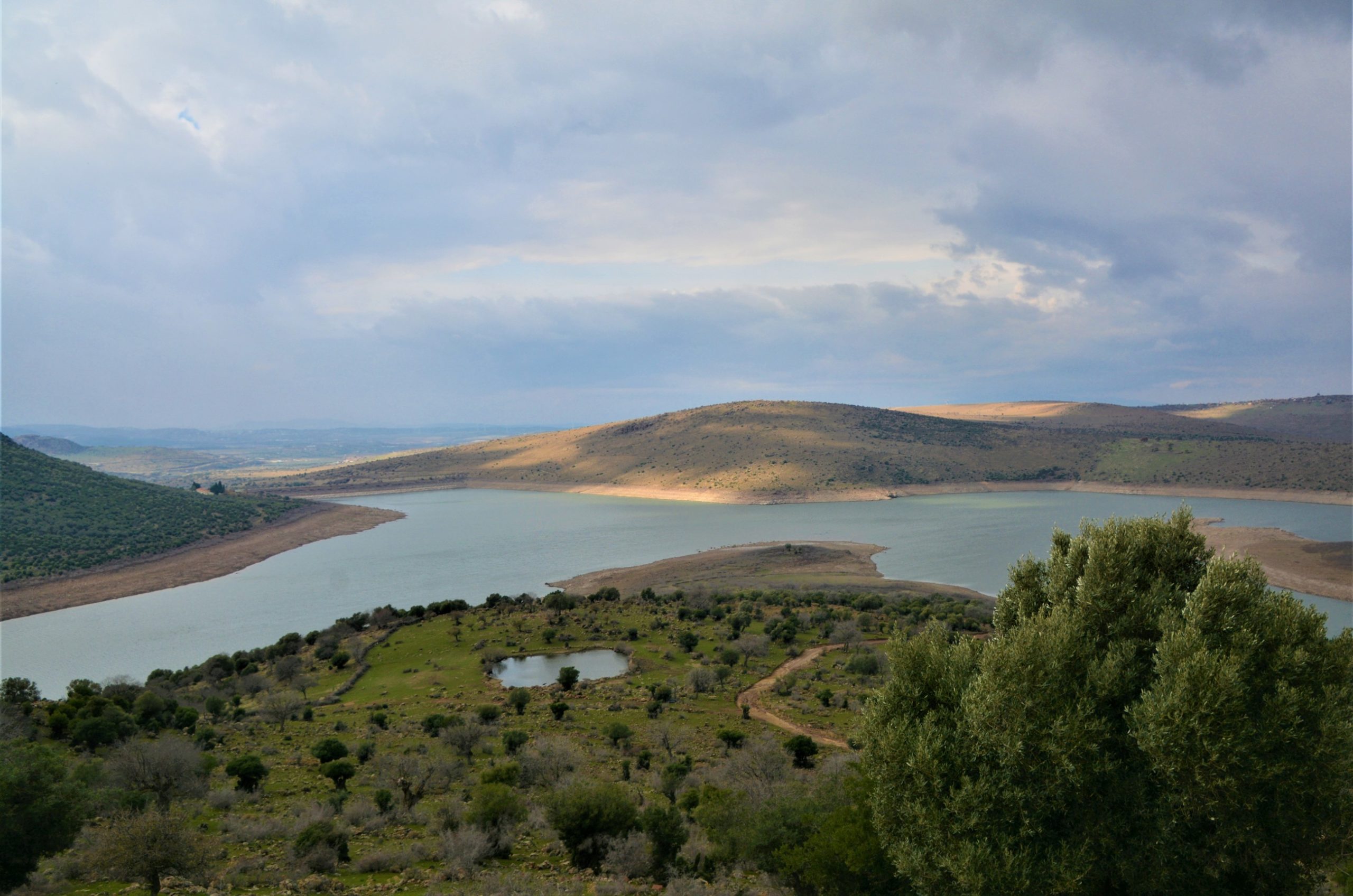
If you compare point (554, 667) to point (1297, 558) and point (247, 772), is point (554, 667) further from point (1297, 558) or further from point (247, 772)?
point (1297, 558)

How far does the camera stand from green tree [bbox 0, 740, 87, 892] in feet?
36.7

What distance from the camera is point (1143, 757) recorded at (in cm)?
944

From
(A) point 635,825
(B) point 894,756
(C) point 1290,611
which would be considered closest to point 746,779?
(A) point 635,825

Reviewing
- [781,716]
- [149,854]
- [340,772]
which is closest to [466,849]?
[149,854]

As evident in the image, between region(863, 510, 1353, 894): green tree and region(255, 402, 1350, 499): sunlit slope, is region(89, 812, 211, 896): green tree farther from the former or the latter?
region(255, 402, 1350, 499): sunlit slope

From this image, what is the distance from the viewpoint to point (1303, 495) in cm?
9288

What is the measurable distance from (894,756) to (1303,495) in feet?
368

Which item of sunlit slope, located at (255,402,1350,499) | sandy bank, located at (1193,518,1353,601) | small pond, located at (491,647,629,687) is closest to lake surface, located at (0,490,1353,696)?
sandy bank, located at (1193,518,1353,601)

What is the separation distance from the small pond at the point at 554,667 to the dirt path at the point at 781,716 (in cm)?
699

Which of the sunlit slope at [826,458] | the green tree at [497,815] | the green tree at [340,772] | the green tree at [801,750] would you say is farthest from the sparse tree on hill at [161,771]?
the sunlit slope at [826,458]

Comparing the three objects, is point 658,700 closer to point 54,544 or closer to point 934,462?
point 54,544

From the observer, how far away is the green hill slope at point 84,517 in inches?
2349

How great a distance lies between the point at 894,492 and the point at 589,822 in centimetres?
10620

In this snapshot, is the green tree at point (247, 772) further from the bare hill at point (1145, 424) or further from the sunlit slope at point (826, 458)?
the bare hill at point (1145, 424)
